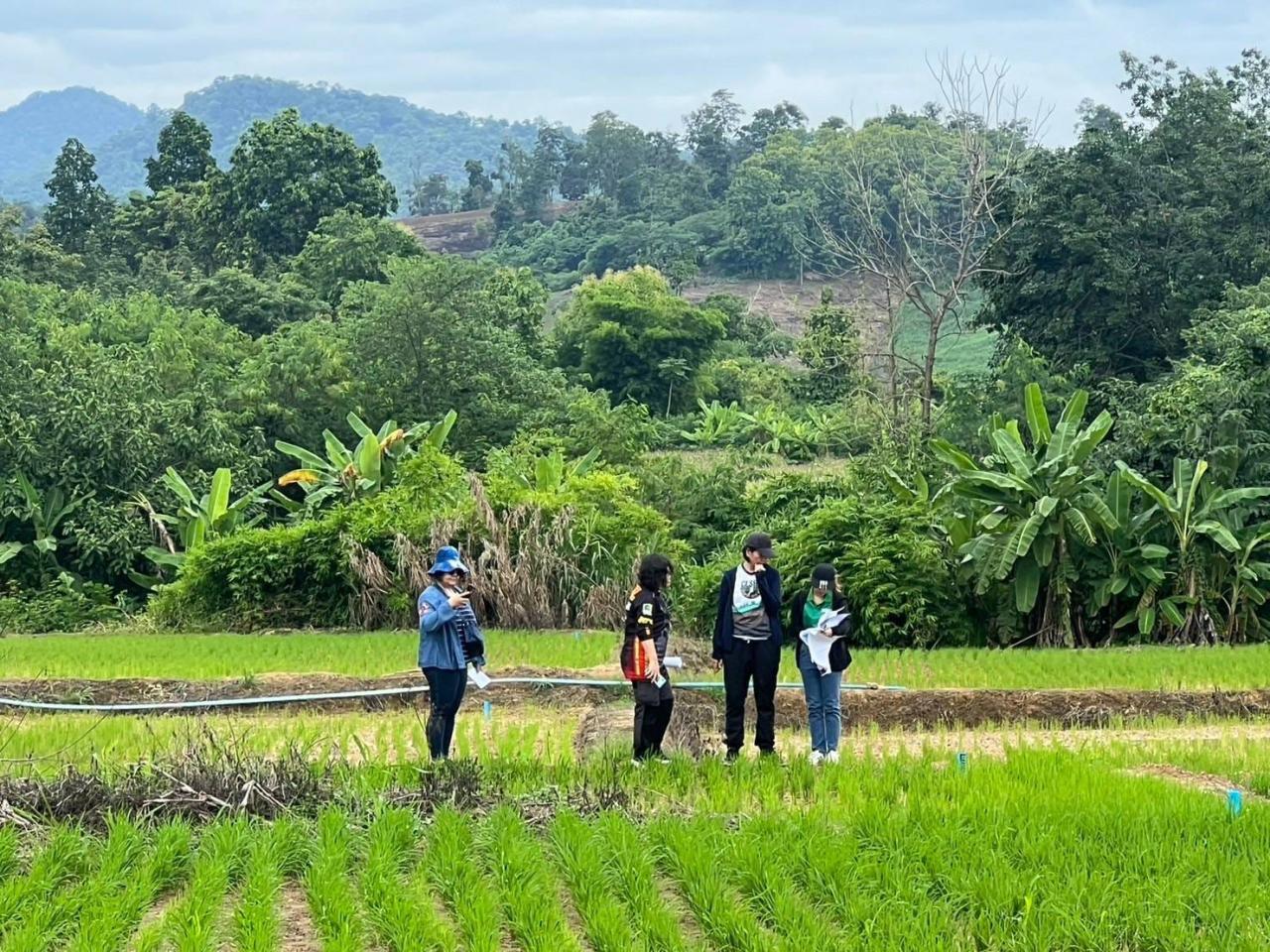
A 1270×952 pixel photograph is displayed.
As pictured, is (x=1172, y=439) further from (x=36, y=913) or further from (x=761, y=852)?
(x=36, y=913)

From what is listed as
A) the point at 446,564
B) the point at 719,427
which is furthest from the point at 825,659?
the point at 719,427

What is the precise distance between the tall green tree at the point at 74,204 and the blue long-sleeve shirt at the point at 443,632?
145 feet

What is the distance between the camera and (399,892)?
6.93m

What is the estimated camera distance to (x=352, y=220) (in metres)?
40.6

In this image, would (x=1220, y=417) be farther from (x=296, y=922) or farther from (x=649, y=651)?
(x=296, y=922)

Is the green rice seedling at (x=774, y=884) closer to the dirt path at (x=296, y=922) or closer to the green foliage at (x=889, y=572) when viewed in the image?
the dirt path at (x=296, y=922)

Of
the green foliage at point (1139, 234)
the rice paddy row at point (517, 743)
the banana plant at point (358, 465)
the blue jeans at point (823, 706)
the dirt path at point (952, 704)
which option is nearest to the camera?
the rice paddy row at point (517, 743)

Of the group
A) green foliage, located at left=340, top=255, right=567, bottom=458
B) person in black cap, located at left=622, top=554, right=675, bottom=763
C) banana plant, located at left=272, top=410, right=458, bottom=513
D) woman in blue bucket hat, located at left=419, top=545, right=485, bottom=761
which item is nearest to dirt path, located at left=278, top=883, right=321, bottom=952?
woman in blue bucket hat, located at left=419, top=545, right=485, bottom=761

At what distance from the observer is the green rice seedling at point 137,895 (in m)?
6.39

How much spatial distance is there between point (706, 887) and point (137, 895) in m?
2.57

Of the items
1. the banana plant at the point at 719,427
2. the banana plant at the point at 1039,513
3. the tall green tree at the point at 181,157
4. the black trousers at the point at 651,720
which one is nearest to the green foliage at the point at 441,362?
the banana plant at the point at 719,427

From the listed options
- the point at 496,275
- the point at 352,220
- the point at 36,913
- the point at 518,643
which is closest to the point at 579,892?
the point at 36,913

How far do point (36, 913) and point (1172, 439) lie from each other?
1560 cm

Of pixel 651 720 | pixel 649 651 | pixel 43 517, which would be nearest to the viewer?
pixel 649 651
